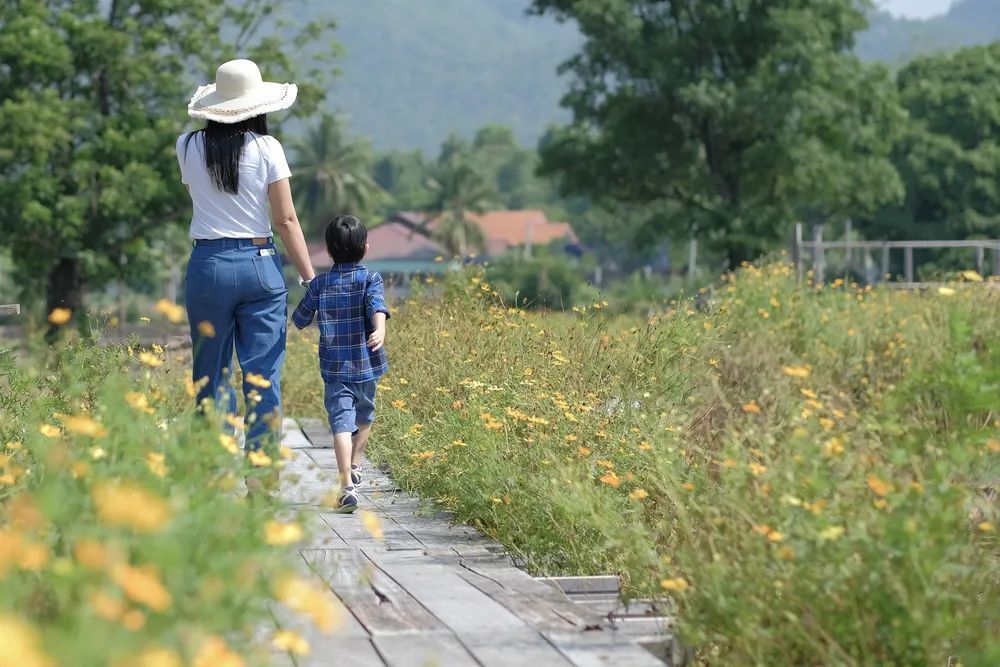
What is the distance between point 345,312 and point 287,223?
27.6 inches

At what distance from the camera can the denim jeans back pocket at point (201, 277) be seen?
5637mm

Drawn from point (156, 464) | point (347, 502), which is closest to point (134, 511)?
point (156, 464)

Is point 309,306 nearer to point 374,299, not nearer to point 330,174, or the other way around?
point 374,299

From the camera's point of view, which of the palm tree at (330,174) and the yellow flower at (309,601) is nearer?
→ the yellow flower at (309,601)

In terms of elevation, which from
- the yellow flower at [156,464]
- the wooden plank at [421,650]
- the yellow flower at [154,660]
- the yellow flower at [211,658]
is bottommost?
the wooden plank at [421,650]

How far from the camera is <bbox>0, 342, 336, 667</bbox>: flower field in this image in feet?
7.27

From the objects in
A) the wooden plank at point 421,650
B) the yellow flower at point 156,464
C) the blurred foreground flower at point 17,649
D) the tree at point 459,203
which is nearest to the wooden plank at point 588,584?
the wooden plank at point 421,650

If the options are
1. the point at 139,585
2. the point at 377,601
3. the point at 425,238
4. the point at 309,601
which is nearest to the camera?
the point at 139,585

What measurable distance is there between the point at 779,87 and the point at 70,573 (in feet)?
107

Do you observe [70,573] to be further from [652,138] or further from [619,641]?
[652,138]

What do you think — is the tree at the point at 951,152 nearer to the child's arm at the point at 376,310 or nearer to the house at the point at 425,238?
the house at the point at 425,238

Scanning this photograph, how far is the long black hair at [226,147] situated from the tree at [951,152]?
1764 inches

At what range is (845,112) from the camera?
1379 inches

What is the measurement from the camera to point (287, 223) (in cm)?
578
